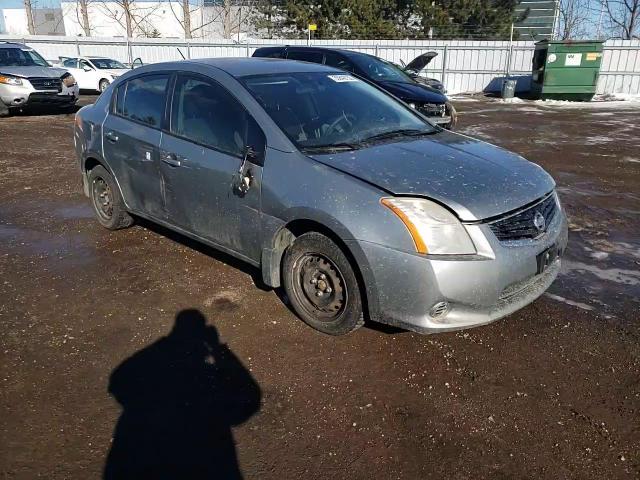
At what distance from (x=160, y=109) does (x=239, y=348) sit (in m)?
2.20

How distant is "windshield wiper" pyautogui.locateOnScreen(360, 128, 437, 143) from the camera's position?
12.1 ft

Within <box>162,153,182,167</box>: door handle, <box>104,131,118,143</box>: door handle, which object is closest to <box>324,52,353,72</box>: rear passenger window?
<box>104,131,118,143</box>: door handle

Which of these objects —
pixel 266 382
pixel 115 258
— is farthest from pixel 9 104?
pixel 266 382

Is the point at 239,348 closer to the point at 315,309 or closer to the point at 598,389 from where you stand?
the point at 315,309

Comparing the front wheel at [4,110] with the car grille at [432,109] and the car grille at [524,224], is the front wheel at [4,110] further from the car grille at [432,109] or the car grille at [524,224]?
the car grille at [524,224]

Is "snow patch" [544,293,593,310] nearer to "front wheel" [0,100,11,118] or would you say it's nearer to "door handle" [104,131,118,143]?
"door handle" [104,131,118,143]

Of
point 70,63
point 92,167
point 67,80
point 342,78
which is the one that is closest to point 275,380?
point 342,78

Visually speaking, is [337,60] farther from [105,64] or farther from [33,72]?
[105,64]

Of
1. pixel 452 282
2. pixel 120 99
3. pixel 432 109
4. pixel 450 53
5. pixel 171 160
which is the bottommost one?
pixel 452 282

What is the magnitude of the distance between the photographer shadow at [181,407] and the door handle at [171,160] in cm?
130

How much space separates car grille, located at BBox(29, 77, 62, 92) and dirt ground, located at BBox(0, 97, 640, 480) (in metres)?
10.3

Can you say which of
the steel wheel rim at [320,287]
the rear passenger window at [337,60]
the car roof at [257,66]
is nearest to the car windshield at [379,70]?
the rear passenger window at [337,60]

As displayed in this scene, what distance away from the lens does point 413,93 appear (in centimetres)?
983

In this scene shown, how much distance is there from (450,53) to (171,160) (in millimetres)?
21381
